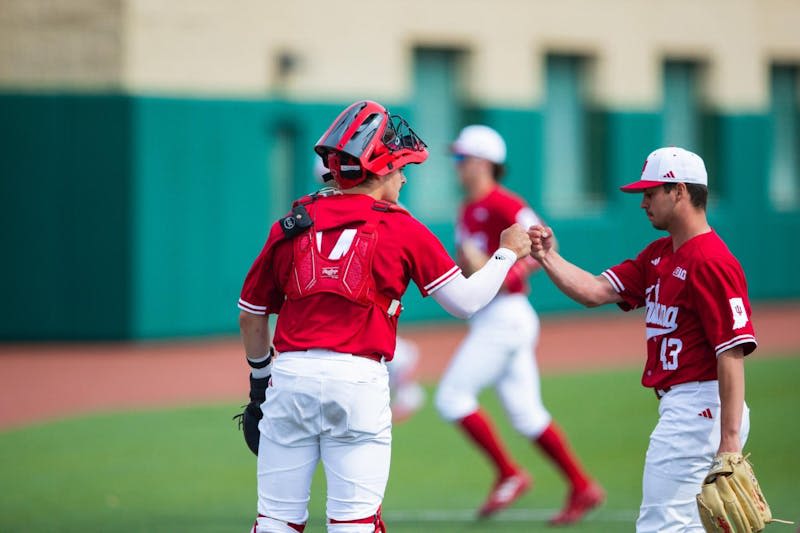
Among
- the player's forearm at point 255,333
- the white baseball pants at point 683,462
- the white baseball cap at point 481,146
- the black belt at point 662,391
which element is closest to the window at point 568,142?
the white baseball cap at point 481,146

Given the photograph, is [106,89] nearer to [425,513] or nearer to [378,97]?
[378,97]

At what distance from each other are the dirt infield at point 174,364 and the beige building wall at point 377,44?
11.3 feet

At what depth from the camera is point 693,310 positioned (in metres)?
5.98

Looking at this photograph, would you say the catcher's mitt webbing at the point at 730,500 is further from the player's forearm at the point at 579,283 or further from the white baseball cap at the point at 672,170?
the white baseball cap at the point at 672,170

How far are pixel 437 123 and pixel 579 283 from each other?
49.7 feet

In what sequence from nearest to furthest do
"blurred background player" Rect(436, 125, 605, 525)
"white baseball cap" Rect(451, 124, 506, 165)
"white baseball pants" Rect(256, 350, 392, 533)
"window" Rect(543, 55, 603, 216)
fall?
"white baseball pants" Rect(256, 350, 392, 533)
"blurred background player" Rect(436, 125, 605, 525)
"white baseball cap" Rect(451, 124, 506, 165)
"window" Rect(543, 55, 603, 216)

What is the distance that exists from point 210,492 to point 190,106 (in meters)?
9.18

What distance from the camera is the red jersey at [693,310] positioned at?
5.80 m

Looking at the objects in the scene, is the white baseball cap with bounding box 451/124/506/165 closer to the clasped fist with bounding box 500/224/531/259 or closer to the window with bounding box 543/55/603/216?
the clasped fist with bounding box 500/224/531/259

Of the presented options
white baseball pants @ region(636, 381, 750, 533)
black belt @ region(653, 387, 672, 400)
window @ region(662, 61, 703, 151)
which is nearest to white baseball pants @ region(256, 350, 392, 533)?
white baseball pants @ region(636, 381, 750, 533)

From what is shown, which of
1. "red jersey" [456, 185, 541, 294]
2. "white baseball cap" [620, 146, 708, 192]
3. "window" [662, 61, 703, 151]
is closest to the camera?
"white baseball cap" [620, 146, 708, 192]

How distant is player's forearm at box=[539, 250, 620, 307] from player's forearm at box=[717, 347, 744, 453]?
87 centimetres

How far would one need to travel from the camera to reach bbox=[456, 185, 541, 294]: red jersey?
372 inches

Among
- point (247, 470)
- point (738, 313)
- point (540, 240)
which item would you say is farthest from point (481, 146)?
point (738, 313)
